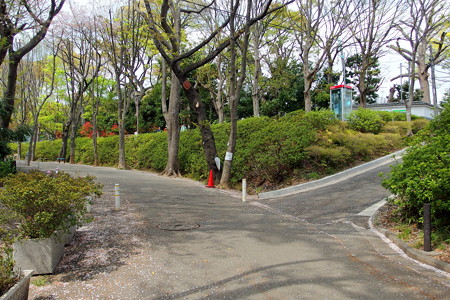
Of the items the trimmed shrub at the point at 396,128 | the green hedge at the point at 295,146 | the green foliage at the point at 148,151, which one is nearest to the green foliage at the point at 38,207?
the green hedge at the point at 295,146

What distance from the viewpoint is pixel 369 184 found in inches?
443

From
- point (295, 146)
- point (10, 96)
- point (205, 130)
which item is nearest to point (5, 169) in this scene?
point (10, 96)

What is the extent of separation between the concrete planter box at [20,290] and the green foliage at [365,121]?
15.8 m

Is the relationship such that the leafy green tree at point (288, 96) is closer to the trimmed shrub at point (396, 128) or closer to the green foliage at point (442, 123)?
the trimmed shrub at point (396, 128)

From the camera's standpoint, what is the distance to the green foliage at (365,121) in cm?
1686

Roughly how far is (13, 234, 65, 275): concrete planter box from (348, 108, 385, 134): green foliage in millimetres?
Result: 15109

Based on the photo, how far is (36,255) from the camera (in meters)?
4.61

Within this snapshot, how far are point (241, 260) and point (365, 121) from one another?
14003 mm

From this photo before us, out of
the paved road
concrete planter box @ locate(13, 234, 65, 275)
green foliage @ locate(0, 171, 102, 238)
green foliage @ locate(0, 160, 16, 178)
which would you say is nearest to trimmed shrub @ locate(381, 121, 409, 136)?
the paved road

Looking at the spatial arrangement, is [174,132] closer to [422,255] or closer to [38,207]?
A: [38,207]

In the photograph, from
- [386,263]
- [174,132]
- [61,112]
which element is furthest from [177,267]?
[61,112]

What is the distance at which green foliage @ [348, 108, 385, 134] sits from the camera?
55.3ft

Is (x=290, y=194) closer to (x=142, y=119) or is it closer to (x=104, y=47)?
(x=104, y=47)

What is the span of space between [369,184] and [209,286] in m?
8.62
